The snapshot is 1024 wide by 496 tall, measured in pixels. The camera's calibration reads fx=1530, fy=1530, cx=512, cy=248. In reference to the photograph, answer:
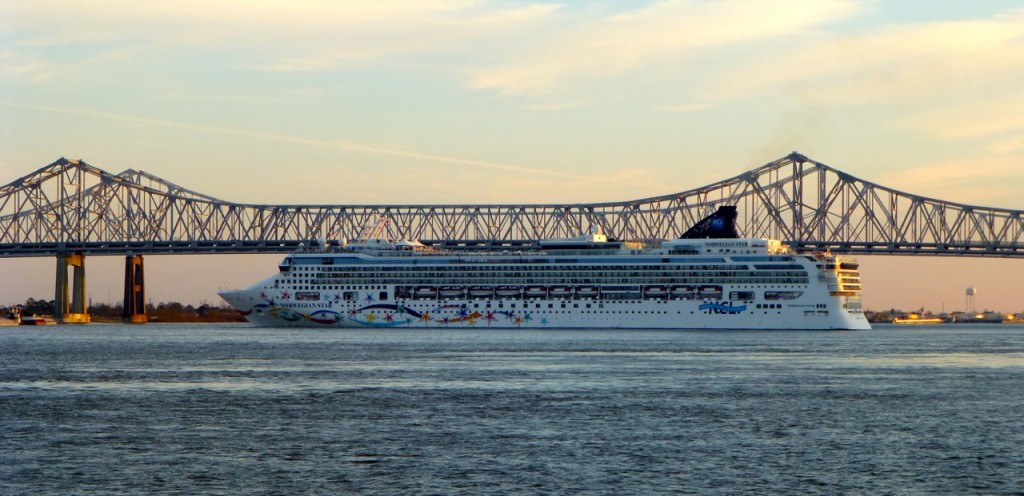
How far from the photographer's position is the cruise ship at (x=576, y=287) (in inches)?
4149

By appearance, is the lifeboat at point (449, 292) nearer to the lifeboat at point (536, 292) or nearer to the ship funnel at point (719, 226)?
the lifeboat at point (536, 292)

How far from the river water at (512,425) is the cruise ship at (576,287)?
37455mm

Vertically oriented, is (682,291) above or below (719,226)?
below

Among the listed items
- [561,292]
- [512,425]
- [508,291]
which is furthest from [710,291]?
[512,425]

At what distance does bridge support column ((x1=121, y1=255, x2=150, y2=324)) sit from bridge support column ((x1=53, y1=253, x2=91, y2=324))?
4308 millimetres

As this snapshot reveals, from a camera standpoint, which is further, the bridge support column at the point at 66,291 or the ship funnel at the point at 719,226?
the bridge support column at the point at 66,291

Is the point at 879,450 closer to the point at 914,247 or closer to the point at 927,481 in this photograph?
the point at 927,481

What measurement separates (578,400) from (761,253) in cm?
6617

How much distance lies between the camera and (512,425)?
122 ft

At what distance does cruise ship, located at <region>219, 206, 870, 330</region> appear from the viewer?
105 m

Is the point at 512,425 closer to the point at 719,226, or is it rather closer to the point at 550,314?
the point at 550,314

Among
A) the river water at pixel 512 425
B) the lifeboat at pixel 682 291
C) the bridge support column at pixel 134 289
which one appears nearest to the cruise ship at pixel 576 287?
the lifeboat at pixel 682 291

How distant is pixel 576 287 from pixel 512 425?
71381mm

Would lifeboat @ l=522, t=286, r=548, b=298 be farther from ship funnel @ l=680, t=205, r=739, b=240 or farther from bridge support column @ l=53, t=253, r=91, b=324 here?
bridge support column @ l=53, t=253, r=91, b=324
